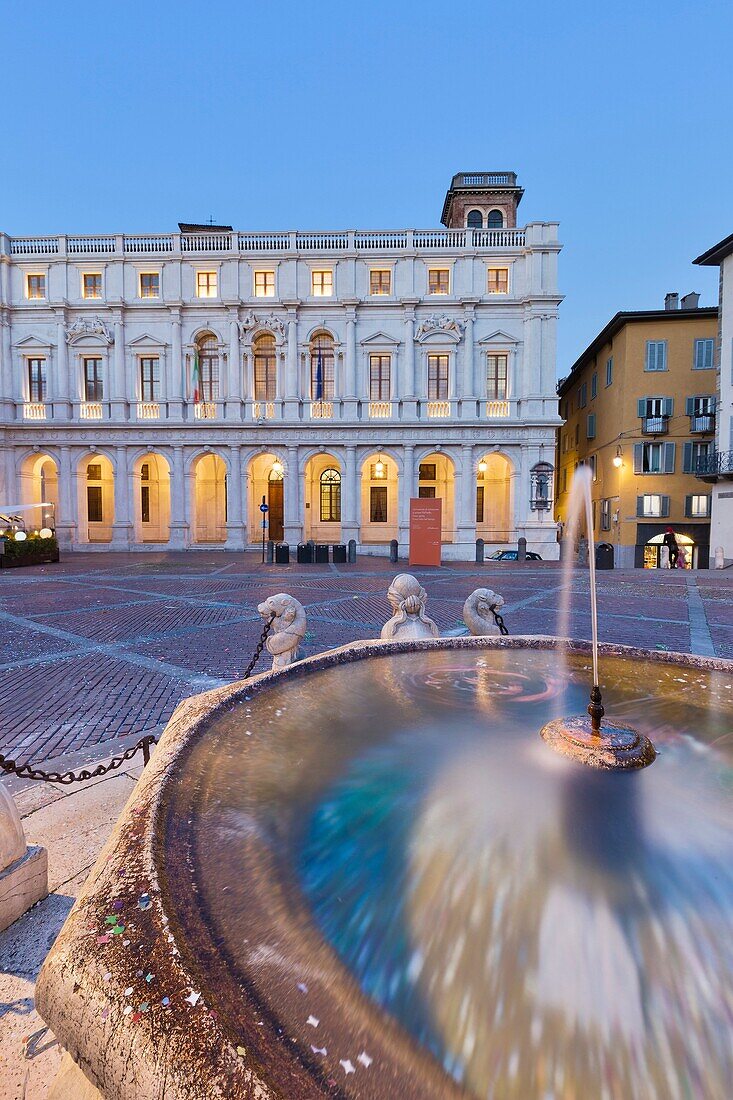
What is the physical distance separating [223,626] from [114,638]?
1710mm

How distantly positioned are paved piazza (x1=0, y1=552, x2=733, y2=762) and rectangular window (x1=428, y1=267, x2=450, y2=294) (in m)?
16.2

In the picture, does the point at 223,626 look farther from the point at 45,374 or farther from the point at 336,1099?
the point at 45,374

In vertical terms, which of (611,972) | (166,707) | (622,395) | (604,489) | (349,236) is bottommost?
(166,707)

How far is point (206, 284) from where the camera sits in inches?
1109

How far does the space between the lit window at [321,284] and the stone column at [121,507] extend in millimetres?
12844

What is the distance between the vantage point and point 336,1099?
0.94 m

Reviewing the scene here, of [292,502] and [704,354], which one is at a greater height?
[704,354]

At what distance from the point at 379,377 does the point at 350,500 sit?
21.8 feet

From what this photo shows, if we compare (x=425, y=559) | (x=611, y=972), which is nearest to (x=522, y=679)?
(x=611, y=972)

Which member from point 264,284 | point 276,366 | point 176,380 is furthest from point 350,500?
point 264,284

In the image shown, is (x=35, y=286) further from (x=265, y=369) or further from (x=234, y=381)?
(x=265, y=369)

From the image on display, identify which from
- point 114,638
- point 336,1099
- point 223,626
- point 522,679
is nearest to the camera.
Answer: point 336,1099

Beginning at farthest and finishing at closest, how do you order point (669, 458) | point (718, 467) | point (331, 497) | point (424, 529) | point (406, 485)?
point (331, 497), point (669, 458), point (406, 485), point (718, 467), point (424, 529)

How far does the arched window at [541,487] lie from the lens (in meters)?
26.9
